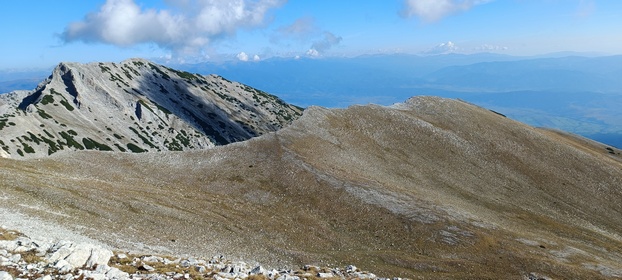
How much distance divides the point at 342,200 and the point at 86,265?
130ft

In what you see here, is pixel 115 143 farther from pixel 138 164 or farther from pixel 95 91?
pixel 138 164

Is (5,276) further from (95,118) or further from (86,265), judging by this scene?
(95,118)

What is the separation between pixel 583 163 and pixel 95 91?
175 metres

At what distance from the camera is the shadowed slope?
4078 centimetres

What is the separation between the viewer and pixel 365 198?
5556 cm

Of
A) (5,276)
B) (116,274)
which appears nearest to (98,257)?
(116,274)

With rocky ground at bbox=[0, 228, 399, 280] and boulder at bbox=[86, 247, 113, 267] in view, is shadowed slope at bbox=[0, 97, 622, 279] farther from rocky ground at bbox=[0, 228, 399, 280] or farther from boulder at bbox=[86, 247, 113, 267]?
boulder at bbox=[86, 247, 113, 267]

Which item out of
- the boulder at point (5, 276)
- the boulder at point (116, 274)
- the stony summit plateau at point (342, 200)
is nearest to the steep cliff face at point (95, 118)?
the stony summit plateau at point (342, 200)

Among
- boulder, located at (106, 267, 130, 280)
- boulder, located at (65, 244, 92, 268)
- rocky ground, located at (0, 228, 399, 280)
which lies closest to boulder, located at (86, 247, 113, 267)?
rocky ground, located at (0, 228, 399, 280)

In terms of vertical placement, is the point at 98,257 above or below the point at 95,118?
below

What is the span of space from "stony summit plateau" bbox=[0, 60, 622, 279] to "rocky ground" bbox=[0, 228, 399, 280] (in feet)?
0.53

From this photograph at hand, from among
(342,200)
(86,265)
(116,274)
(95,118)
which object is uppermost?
(95,118)

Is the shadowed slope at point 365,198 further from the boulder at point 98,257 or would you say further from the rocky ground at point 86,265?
the boulder at point 98,257

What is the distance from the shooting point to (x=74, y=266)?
62.0 ft
